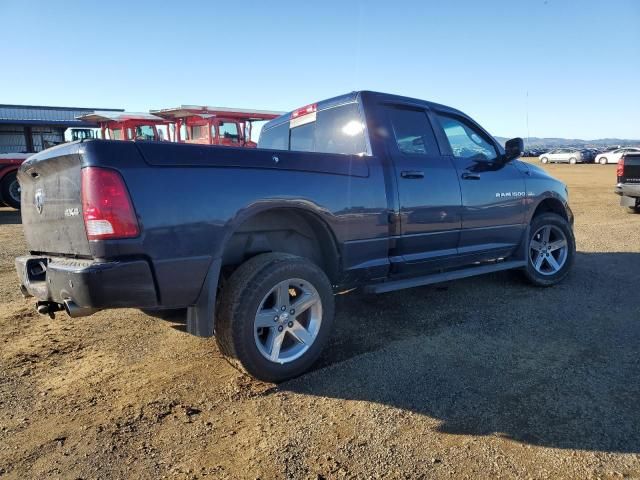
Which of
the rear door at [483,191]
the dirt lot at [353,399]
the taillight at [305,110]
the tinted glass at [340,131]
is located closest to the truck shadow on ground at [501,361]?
the dirt lot at [353,399]

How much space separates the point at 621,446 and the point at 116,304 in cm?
276

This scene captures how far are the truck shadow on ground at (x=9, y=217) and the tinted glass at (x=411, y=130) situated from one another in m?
10.5

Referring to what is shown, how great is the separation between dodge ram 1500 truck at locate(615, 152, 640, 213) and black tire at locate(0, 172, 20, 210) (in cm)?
1540

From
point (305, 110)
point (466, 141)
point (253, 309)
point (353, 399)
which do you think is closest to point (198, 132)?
point (305, 110)

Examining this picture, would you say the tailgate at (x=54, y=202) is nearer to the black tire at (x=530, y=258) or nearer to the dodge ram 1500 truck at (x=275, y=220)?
the dodge ram 1500 truck at (x=275, y=220)

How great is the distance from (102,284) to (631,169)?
1231 centimetres

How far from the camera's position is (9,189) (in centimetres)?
1285

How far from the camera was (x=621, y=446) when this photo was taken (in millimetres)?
2453

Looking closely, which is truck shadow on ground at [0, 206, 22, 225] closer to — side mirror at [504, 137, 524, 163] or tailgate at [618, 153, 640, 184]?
side mirror at [504, 137, 524, 163]

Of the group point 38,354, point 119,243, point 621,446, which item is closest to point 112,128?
point 38,354

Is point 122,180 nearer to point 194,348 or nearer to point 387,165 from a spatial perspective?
point 194,348

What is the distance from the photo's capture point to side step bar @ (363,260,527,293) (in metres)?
3.83

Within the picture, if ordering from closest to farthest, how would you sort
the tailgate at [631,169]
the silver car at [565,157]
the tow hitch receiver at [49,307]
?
the tow hitch receiver at [49,307] → the tailgate at [631,169] → the silver car at [565,157]

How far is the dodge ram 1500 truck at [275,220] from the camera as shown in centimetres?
265
